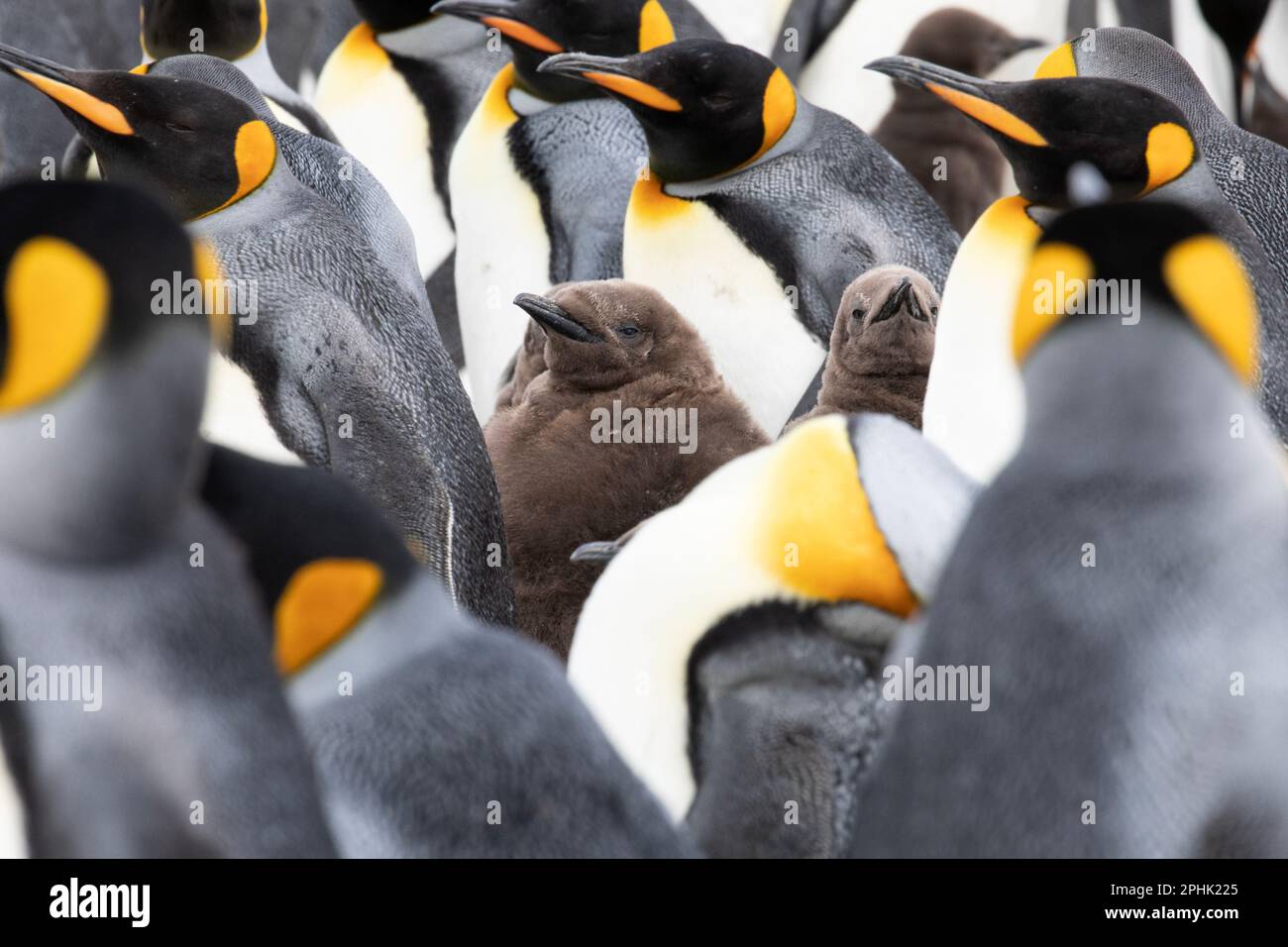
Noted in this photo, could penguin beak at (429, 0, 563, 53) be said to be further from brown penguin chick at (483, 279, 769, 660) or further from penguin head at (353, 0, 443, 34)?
brown penguin chick at (483, 279, 769, 660)

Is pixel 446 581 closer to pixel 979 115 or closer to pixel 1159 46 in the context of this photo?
pixel 979 115

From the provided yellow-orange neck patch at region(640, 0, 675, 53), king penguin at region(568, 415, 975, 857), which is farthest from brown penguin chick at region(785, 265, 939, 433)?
yellow-orange neck patch at region(640, 0, 675, 53)

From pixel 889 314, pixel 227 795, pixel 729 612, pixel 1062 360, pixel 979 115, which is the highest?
pixel 979 115

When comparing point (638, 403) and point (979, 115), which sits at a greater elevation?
point (979, 115)

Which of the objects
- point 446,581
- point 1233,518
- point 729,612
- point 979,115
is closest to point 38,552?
point 729,612

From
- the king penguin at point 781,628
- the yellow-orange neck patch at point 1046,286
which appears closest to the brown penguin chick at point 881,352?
the king penguin at point 781,628

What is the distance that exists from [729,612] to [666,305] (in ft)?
3.90

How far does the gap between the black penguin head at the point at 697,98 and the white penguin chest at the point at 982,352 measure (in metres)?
0.76

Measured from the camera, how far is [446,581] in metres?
2.40

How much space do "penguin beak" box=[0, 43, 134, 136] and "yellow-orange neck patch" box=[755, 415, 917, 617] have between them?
1108 mm

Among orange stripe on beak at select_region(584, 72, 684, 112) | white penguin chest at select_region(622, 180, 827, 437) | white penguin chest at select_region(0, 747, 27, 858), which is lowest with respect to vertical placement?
white penguin chest at select_region(0, 747, 27, 858)

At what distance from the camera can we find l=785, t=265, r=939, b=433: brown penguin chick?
2.59 m
